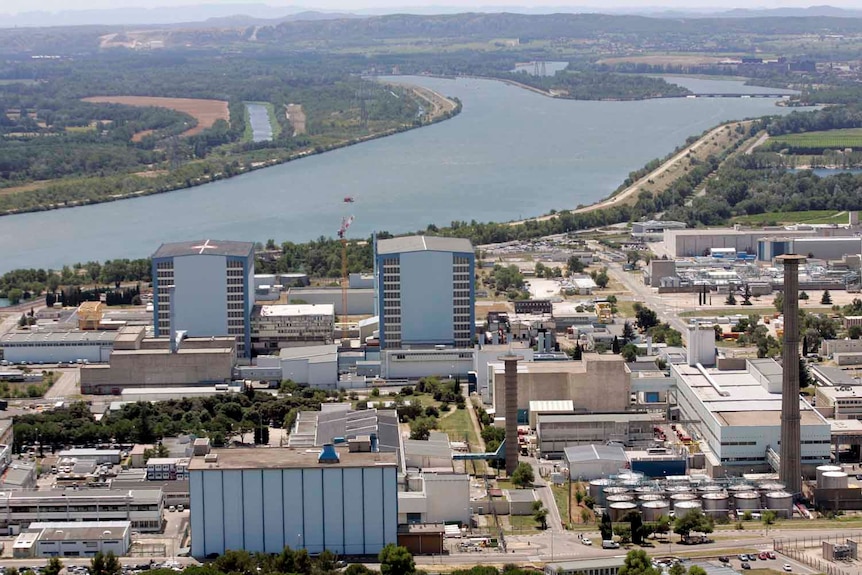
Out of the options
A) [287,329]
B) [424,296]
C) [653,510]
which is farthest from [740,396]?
[287,329]

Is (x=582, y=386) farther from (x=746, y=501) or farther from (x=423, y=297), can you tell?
(x=423, y=297)

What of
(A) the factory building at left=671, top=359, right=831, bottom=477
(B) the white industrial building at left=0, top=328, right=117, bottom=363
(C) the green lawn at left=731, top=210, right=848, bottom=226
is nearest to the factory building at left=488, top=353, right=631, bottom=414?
(A) the factory building at left=671, top=359, right=831, bottom=477

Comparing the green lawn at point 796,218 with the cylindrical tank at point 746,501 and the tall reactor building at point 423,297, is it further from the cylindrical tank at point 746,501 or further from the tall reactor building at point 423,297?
the cylindrical tank at point 746,501

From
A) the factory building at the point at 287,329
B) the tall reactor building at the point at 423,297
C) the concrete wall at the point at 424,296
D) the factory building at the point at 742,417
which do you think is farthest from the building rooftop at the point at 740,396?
the factory building at the point at 287,329

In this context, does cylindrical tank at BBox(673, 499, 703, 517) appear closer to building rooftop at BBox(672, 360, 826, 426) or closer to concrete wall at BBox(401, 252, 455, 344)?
building rooftop at BBox(672, 360, 826, 426)

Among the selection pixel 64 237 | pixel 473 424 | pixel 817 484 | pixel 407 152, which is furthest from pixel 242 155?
pixel 817 484
